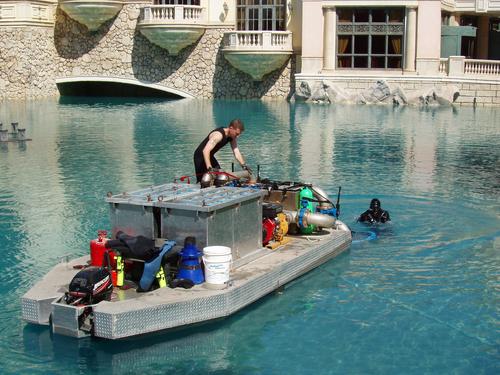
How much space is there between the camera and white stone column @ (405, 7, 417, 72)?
34.0m

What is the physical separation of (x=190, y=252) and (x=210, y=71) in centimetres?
2930

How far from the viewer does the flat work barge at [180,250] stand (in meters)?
8.06

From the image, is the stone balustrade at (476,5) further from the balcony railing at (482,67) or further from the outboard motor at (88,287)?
the outboard motor at (88,287)

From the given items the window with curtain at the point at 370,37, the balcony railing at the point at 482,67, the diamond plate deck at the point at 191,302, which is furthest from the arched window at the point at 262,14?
the diamond plate deck at the point at 191,302

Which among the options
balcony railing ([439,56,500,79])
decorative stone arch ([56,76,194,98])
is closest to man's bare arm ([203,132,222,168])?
balcony railing ([439,56,500,79])

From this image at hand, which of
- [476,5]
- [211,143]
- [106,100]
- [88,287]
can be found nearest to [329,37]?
[476,5]

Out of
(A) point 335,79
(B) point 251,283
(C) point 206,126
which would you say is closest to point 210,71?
(A) point 335,79

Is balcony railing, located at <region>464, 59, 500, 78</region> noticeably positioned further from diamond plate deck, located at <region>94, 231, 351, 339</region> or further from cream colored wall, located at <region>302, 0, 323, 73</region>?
diamond plate deck, located at <region>94, 231, 351, 339</region>

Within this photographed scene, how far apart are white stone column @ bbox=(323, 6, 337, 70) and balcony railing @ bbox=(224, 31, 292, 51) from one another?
1787 millimetres

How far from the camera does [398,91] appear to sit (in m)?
33.6

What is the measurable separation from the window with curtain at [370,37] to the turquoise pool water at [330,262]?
9.88 metres

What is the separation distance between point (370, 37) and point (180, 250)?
90.3 ft

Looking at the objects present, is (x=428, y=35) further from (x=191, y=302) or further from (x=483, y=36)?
(x=191, y=302)

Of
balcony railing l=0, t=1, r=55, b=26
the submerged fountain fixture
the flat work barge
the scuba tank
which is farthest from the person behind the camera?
balcony railing l=0, t=1, r=55, b=26
